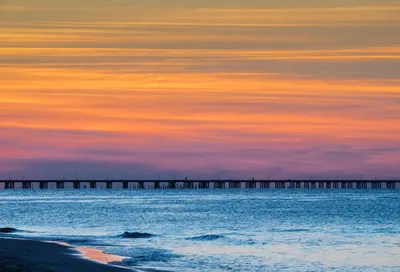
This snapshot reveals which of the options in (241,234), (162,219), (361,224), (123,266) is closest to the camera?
(123,266)

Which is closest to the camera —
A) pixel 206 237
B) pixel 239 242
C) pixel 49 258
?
pixel 49 258

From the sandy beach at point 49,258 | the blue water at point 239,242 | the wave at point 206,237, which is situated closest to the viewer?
the sandy beach at point 49,258

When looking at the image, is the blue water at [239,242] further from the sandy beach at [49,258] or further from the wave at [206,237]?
the sandy beach at [49,258]

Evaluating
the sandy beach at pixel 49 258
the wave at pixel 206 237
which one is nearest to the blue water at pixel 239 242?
the wave at pixel 206 237

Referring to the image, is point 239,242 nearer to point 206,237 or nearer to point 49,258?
point 206,237

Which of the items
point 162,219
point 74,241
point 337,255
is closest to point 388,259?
point 337,255

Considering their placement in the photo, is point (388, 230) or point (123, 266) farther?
point (388, 230)

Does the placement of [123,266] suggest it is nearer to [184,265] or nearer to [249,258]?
[184,265]

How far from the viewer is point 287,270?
3198 cm

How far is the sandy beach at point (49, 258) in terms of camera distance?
29259mm

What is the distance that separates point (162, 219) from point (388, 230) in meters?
22.3

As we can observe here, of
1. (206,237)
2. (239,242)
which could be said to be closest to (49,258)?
(239,242)

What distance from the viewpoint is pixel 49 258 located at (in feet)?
111

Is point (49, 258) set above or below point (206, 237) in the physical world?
below
